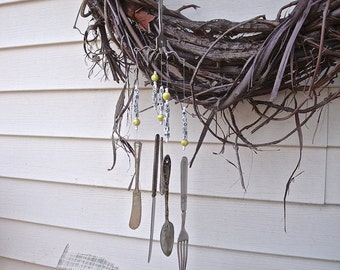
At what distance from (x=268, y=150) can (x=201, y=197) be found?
26 cm

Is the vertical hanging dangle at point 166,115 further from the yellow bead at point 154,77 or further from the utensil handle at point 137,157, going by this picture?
the utensil handle at point 137,157

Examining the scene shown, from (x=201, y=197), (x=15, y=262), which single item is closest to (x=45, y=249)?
(x=15, y=262)

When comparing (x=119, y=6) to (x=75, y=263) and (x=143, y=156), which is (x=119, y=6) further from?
(x=75, y=263)

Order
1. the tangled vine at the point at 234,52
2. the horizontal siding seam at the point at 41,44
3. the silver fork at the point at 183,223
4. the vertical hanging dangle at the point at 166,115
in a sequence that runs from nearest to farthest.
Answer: the tangled vine at the point at 234,52
the vertical hanging dangle at the point at 166,115
the silver fork at the point at 183,223
the horizontal siding seam at the point at 41,44

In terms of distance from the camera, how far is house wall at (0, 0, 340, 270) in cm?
107

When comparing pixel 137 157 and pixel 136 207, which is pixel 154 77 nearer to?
pixel 137 157

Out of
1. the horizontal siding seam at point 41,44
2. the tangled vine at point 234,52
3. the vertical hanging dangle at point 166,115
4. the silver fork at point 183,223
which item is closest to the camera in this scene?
the tangled vine at point 234,52

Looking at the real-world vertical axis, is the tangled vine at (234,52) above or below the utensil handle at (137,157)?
above

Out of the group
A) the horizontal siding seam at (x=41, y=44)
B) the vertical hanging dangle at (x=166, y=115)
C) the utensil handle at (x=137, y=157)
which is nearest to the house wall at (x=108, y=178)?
the horizontal siding seam at (x=41, y=44)

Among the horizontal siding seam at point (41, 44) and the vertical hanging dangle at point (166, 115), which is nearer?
the vertical hanging dangle at point (166, 115)

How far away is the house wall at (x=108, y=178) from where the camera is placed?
3.50 feet

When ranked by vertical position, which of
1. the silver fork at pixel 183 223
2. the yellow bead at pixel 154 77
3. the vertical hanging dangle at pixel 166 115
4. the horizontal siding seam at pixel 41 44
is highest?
the horizontal siding seam at pixel 41 44

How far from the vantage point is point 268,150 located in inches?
43.1

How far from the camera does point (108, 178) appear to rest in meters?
1.30
